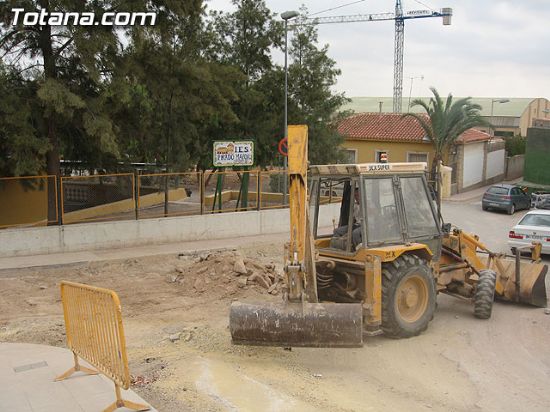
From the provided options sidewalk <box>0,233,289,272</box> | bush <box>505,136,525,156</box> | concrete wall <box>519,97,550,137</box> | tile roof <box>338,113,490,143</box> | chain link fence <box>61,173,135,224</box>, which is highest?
concrete wall <box>519,97,550,137</box>

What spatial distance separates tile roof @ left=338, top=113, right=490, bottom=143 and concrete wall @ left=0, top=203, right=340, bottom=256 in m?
18.1

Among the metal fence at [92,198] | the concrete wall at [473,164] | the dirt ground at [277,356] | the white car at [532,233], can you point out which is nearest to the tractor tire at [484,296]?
the dirt ground at [277,356]

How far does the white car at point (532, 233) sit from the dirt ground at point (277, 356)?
589 centimetres

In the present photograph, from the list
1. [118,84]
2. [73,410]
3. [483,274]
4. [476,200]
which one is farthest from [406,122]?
[73,410]

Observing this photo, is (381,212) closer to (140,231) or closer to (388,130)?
(140,231)

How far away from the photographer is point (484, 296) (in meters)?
10.3

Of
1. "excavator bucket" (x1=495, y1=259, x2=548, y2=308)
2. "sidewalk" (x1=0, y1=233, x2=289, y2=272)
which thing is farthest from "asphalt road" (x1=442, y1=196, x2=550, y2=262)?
"sidewalk" (x1=0, y1=233, x2=289, y2=272)

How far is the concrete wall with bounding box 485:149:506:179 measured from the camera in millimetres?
41156

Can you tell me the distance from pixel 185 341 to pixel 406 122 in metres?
33.9

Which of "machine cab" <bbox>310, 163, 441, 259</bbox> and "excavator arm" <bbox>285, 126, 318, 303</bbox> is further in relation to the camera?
"machine cab" <bbox>310, 163, 441, 259</bbox>

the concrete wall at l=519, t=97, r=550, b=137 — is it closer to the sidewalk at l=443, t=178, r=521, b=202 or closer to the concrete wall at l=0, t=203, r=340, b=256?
the sidewalk at l=443, t=178, r=521, b=202

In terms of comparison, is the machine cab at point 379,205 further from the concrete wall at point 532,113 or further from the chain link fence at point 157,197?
the concrete wall at point 532,113

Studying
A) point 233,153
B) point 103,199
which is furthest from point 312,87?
point 103,199

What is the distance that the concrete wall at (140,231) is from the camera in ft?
51.7
